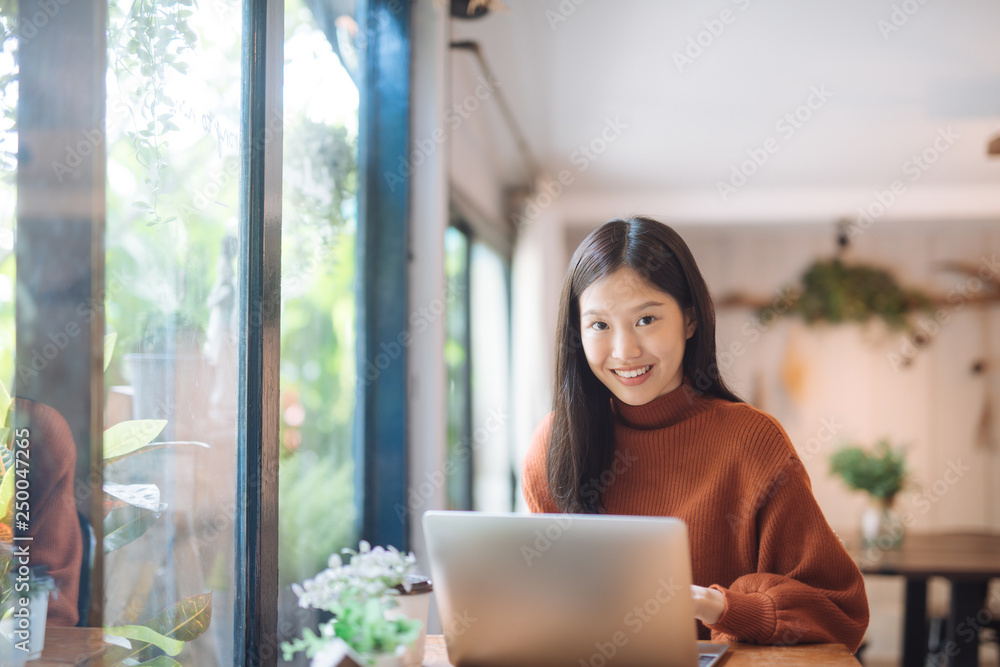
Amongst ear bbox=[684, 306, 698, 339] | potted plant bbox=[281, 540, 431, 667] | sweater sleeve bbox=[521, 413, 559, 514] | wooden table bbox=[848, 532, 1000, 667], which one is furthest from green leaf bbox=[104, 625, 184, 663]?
wooden table bbox=[848, 532, 1000, 667]

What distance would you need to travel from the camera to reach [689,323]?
136 centimetres

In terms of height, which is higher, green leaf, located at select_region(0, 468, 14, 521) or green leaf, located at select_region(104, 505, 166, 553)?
green leaf, located at select_region(0, 468, 14, 521)

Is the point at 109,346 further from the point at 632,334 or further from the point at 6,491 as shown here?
the point at 632,334

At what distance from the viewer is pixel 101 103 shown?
91 cm

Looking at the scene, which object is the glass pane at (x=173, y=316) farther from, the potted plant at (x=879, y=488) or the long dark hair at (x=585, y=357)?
the potted plant at (x=879, y=488)

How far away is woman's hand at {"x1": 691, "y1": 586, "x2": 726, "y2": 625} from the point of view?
1087mm

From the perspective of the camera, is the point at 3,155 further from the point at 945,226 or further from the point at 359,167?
the point at 945,226

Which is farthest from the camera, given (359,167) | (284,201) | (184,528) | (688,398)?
(359,167)

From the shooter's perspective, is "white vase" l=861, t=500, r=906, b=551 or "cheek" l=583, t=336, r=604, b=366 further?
"white vase" l=861, t=500, r=906, b=551

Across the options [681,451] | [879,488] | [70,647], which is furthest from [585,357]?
[879,488]

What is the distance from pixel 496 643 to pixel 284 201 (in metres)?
1.07

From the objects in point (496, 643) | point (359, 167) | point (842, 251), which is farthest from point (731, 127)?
point (496, 643)

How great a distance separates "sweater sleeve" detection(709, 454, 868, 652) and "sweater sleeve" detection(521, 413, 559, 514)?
0.34 metres

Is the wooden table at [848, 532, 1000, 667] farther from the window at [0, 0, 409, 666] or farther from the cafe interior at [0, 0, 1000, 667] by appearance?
the window at [0, 0, 409, 666]
